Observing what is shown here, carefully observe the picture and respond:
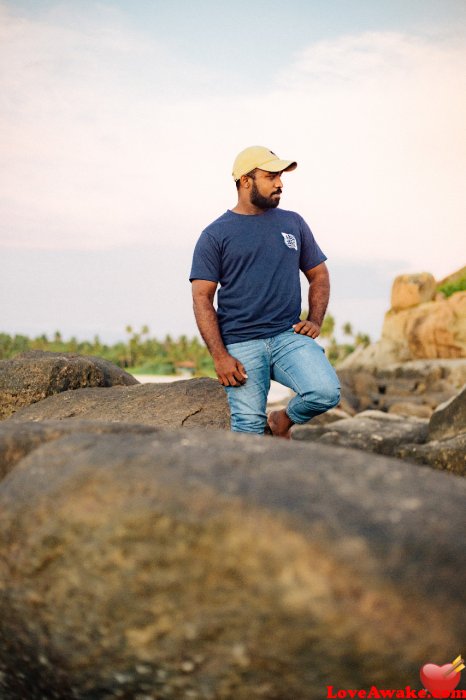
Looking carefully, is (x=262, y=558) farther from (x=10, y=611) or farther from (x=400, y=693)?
(x=10, y=611)

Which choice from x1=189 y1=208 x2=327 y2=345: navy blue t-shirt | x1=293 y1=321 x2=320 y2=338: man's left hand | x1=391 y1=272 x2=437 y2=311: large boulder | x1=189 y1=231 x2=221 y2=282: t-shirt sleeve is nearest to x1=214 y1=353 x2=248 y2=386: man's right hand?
x1=189 y1=208 x2=327 y2=345: navy blue t-shirt

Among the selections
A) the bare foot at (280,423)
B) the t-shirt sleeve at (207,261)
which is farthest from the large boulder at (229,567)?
the bare foot at (280,423)

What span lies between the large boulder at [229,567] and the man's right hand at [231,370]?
2.74m

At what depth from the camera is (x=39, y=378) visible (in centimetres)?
741

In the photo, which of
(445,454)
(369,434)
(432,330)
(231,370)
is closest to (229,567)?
(231,370)

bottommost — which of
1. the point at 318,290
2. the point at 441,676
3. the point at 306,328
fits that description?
the point at 441,676

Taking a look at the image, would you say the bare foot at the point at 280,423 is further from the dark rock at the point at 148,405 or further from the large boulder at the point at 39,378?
the large boulder at the point at 39,378

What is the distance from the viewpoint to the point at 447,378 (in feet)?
Answer: 85.5

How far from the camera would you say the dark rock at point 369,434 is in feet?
43.1

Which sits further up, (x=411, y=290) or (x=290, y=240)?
(x=411, y=290)

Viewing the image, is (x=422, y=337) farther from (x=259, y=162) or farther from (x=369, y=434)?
(x=259, y=162)

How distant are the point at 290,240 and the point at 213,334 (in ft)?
3.01

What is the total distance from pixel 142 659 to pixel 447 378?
24.9 meters

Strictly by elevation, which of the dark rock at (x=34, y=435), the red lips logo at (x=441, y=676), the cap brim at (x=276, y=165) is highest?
the cap brim at (x=276, y=165)
